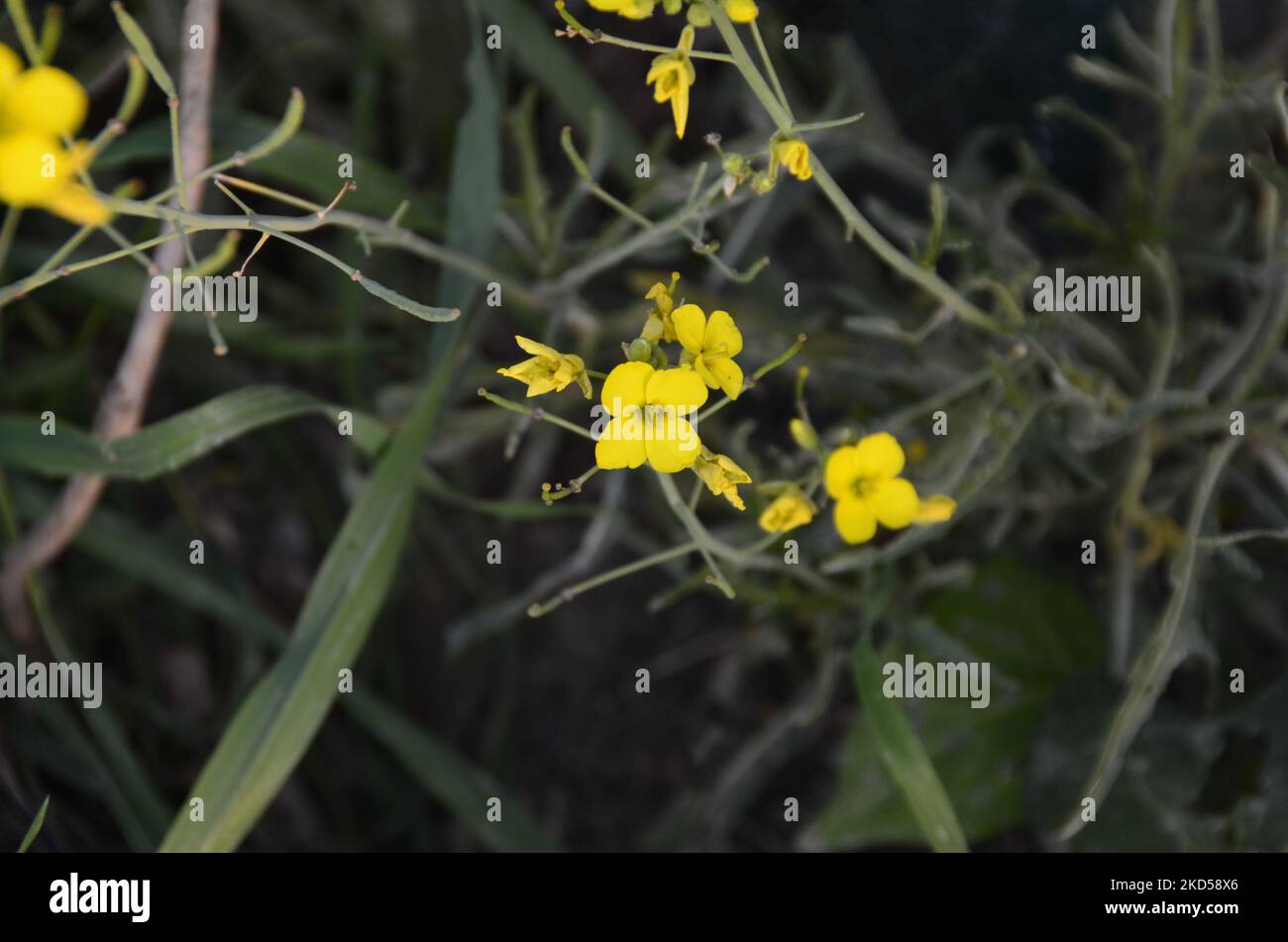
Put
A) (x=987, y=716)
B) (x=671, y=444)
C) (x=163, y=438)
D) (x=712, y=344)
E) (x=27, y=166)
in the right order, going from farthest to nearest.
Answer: (x=987, y=716), (x=163, y=438), (x=712, y=344), (x=671, y=444), (x=27, y=166)

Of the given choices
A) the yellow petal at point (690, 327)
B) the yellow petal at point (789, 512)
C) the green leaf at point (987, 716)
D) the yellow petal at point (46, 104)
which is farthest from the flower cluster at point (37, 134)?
the green leaf at point (987, 716)

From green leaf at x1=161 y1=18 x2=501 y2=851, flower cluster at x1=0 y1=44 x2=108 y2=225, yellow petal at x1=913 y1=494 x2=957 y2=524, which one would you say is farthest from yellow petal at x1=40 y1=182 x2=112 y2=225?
yellow petal at x1=913 y1=494 x2=957 y2=524

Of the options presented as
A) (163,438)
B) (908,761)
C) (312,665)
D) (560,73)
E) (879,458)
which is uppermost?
(560,73)

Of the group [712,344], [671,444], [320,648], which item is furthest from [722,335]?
[320,648]

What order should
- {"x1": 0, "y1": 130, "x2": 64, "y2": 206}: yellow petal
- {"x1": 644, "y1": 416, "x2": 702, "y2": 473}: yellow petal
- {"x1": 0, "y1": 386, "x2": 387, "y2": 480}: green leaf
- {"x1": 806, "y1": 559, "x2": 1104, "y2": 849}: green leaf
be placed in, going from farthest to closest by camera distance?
{"x1": 806, "y1": 559, "x2": 1104, "y2": 849}: green leaf
{"x1": 0, "y1": 386, "x2": 387, "y2": 480}: green leaf
{"x1": 644, "y1": 416, "x2": 702, "y2": 473}: yellow petal
{"x1": 0, "y1": 130, "x2": 64, "y2": 206}: yellow petal

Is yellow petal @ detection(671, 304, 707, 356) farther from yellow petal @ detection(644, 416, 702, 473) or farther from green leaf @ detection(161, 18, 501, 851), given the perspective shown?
green leaf @ detection(161, 18, 501, 851)

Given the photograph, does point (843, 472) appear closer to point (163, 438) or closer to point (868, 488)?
point (868, 488)
